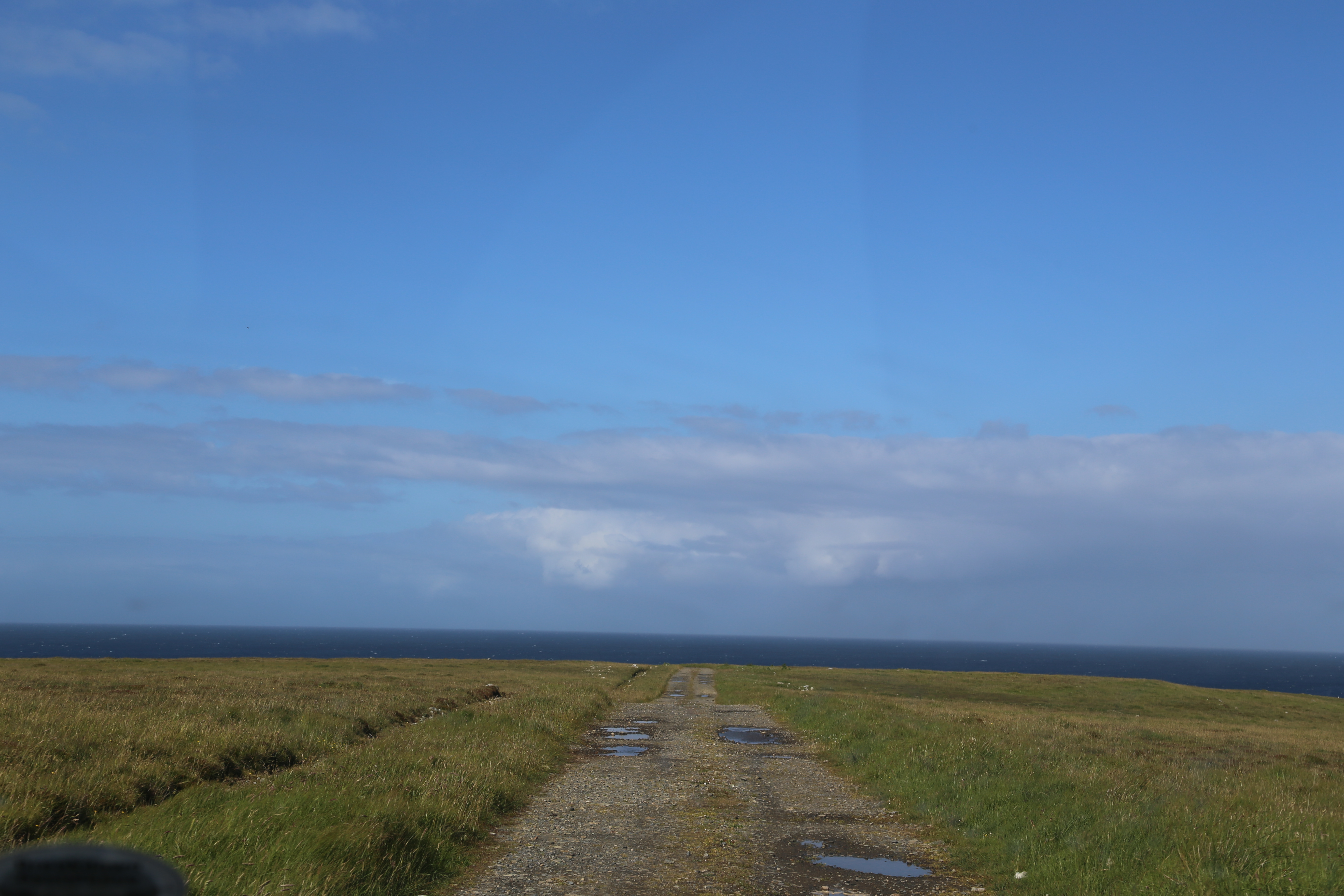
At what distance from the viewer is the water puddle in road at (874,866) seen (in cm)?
1106

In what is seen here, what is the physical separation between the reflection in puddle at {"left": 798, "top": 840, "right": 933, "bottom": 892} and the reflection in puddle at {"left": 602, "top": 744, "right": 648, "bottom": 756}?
10605mm

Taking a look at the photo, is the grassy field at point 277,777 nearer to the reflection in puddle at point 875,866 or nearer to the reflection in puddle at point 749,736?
the reflection in puddle at point 749,736

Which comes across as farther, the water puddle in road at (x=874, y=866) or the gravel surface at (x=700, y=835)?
the water puddle in road at (x=874, y=866)

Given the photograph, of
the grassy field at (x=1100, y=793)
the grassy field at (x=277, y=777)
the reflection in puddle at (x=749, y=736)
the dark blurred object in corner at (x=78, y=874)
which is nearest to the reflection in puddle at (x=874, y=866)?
the grassy field at (x=1100, y=793)

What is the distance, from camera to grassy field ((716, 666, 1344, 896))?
32.6 ft

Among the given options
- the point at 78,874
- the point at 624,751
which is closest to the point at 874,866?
the point at 78,874

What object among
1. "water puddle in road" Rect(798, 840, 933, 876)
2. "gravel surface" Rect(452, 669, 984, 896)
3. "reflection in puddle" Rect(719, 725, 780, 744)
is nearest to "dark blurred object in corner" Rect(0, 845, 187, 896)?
"gravel surface" Rect(452, 669, 984, 896)

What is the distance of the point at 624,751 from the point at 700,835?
1032cm

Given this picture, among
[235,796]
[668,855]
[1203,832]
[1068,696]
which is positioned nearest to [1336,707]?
[1068,696]

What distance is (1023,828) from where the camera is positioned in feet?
40.8

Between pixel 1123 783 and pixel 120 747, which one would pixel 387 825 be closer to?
pixel 120 747

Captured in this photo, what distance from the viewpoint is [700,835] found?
12.7m

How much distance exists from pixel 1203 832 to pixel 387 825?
10.6 meters

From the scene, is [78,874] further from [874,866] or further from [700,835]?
[700,835]
